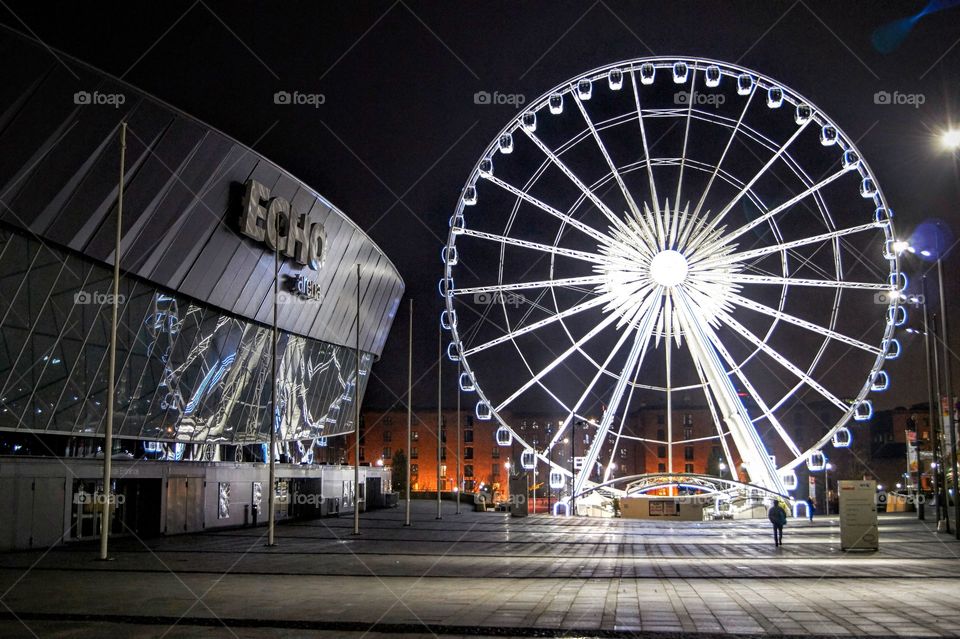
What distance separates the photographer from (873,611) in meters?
14.6

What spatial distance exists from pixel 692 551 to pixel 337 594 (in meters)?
15.5

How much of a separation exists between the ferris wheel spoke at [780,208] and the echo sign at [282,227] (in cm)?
1813

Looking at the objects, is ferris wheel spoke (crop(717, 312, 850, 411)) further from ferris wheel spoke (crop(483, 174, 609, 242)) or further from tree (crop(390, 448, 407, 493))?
tree (crop(390, 448, 407, 493))

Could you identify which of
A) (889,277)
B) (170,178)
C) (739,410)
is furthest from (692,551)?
(170,178)

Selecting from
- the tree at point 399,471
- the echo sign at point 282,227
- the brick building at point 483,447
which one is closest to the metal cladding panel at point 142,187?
the echo sign at point 282,227

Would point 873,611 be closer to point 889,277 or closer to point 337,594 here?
point 337,594

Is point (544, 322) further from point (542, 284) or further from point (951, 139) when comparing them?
point (951, 139)

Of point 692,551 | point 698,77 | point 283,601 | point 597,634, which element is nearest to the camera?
point 597,634

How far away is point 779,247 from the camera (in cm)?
3856

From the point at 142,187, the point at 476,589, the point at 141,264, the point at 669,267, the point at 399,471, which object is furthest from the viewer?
the point at 399,471

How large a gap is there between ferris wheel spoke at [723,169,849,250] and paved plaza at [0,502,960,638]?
1270cm

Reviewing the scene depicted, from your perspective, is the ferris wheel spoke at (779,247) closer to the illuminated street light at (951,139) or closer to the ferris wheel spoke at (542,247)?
the ferris wheel spoke at (542,247)

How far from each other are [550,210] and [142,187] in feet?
54.9

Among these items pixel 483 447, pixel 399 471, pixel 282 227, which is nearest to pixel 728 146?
pixel 282 227
